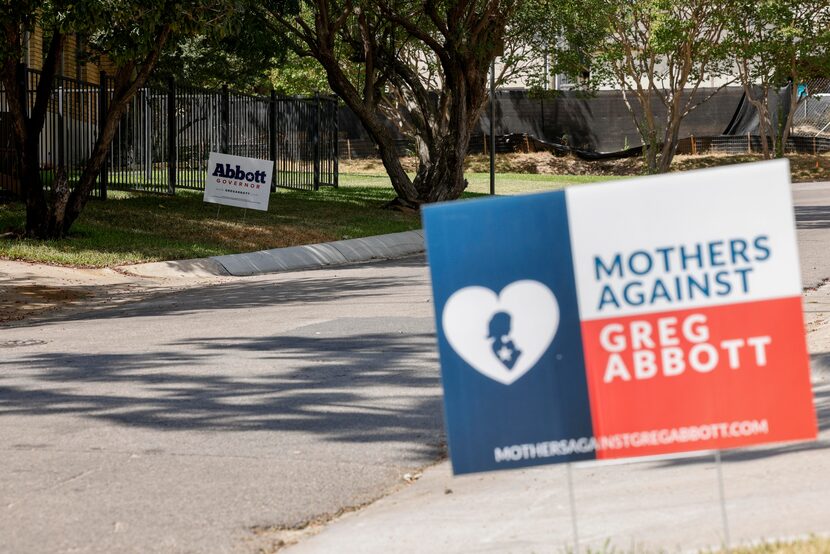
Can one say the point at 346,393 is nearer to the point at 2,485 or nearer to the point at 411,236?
the point at 2,485

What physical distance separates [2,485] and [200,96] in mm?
22659

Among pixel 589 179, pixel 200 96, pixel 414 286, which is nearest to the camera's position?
pixel 414 286

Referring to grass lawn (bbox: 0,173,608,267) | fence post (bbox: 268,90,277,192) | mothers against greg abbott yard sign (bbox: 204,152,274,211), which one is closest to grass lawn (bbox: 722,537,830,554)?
grass lawn (bbox: 0,173,608,267)

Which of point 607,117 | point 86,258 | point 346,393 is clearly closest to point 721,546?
point 346,393

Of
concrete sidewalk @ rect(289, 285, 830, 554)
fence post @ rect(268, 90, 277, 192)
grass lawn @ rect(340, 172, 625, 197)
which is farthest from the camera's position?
grass lawn @ rect(340, 172, 625, 197)

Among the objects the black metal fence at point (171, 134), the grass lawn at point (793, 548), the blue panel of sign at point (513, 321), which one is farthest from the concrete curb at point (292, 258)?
the grass lawn at point (793, 548)

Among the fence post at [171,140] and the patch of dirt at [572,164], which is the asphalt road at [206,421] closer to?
the fence post at [171,140]

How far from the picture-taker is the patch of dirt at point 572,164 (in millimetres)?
49250

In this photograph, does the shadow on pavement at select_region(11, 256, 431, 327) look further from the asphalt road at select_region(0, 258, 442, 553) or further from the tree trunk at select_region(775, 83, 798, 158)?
the tree trunk at select_region(775, 83, 798, 158)

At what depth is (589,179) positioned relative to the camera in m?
44.6

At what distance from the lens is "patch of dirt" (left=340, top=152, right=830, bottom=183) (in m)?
49.2

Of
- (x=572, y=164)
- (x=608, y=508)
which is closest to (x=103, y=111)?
(x=608, y=508)

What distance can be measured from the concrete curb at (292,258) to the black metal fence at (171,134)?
4.02 meters

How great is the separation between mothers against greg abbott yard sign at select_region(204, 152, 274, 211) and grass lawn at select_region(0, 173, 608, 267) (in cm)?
49
